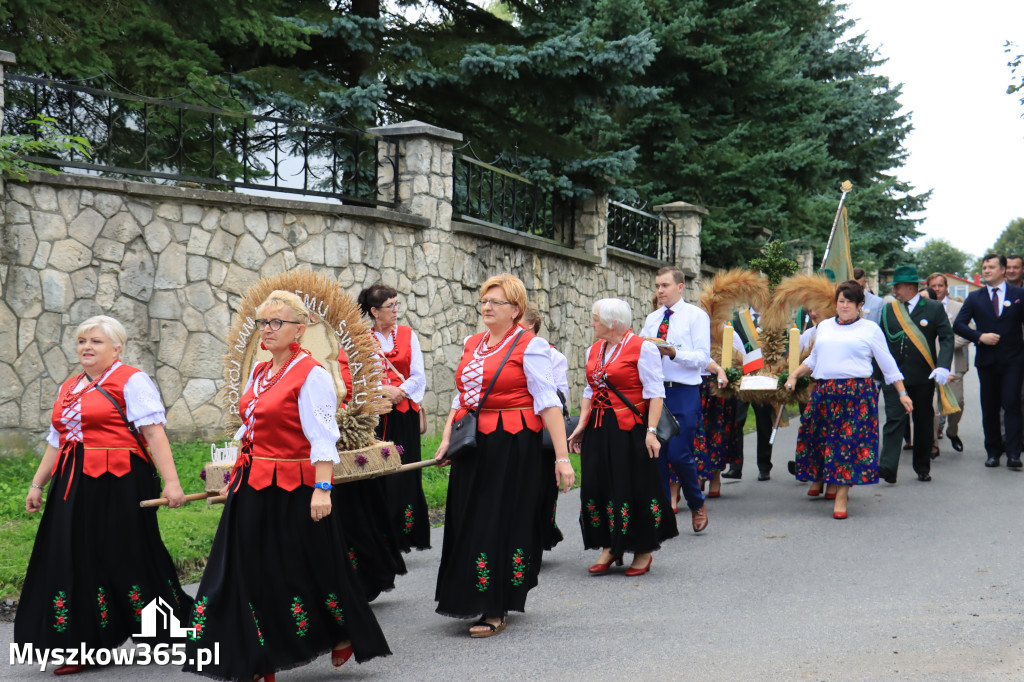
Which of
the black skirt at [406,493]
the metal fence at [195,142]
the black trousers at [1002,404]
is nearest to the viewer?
the black skirt at [406,493]

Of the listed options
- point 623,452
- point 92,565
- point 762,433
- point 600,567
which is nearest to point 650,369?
point 623,452

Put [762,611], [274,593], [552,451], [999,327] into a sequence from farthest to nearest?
1. [999,327]
2. [552,451]
3. [762,611]
4. [274,593]

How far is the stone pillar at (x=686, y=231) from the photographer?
19547mm

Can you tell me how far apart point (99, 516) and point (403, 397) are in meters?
2.74

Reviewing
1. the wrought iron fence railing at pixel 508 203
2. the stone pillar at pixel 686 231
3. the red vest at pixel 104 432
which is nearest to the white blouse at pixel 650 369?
the red vest at pixel 104 432

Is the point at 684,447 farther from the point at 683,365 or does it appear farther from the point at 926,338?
the point at 926,338

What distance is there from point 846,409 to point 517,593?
433cm

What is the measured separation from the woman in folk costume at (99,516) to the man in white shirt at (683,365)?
13.6 ft

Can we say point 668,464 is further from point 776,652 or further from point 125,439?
point 125,439

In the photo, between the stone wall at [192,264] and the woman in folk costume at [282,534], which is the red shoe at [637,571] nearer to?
the woman in folk costume at [282,534]

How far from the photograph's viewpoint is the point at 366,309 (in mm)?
7594

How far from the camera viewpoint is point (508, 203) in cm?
1393

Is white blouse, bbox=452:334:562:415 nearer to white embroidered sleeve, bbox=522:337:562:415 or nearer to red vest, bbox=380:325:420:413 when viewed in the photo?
white embroidered sleeve, bbox=522:337:562:415

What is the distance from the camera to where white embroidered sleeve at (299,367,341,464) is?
4590mm
